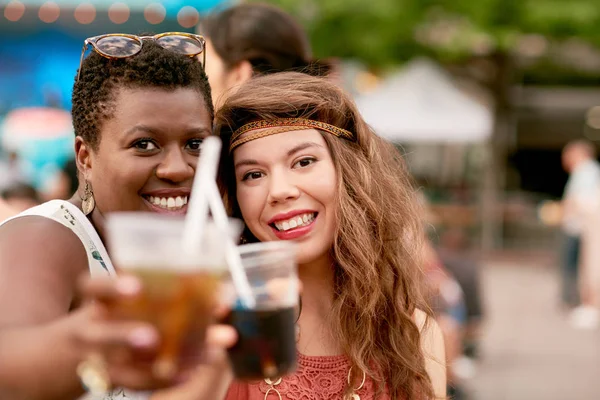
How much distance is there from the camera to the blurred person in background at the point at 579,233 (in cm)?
1192

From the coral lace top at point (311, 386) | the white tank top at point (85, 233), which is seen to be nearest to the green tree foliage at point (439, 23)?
the coral lace top at point (311, 386)

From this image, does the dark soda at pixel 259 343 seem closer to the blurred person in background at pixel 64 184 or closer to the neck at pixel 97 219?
the neck at pixel 97 219

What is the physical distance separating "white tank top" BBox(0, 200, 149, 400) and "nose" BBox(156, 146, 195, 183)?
0.20 m

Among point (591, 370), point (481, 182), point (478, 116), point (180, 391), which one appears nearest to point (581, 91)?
point (481, 182)

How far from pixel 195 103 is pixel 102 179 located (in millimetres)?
283

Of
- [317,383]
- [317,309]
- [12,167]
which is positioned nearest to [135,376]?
[317,383]

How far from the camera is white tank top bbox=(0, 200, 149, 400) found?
6.08ft

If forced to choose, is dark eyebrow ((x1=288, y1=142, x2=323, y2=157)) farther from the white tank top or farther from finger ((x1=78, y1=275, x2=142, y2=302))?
finger ((x1=78, y1=275, x2=142, y2=302))

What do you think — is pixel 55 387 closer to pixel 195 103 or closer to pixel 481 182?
pixel 195 103

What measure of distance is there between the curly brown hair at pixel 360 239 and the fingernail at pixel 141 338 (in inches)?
50.4

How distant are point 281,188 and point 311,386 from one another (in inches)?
25.0

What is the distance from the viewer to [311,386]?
8.32 ft

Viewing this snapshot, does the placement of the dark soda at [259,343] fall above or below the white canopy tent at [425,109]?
above

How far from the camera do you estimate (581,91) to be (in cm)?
1953
